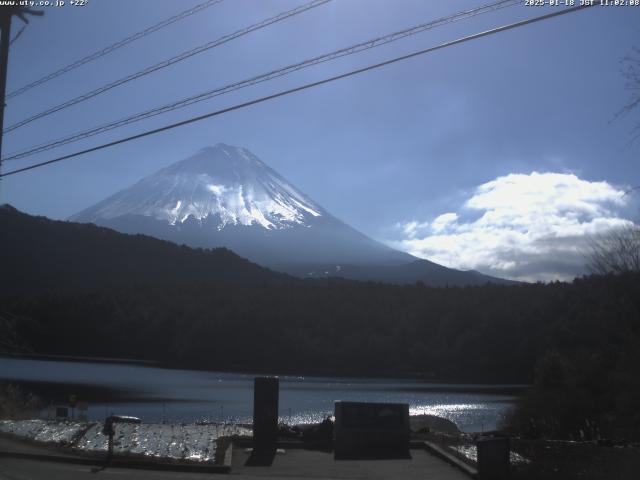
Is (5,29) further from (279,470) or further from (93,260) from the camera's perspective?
(93,260)

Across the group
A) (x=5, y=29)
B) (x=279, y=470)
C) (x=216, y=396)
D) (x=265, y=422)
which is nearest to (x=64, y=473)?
(x=279, y=470)

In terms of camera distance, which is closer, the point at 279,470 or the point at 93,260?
the point at 279,470

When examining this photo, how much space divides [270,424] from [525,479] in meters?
6.54

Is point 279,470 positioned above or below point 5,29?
below

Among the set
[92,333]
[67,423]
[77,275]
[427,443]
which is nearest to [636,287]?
[427,443]

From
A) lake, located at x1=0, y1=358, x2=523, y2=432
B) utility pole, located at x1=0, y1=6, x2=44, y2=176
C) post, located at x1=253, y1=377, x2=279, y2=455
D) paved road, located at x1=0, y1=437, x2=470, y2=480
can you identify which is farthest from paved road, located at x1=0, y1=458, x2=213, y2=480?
lake, located at x1=0, y1=358, x2=523, y2=432

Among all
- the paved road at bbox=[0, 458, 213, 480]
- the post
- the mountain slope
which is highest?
the mountain slope

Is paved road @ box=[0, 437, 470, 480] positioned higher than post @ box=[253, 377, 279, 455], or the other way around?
post @ box=[253, 377, 279, 455]

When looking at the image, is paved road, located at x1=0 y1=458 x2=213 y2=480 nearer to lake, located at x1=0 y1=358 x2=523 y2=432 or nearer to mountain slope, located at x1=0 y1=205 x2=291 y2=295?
lake, located at x1=0 y1=358 x2=523 y2=432

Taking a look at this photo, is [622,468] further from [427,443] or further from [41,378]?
[41,378]

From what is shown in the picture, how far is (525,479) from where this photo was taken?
1268 centimetres

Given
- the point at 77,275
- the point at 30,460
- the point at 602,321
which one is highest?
the point at 77,275

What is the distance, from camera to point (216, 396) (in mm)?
53781

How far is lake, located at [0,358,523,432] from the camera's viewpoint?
135ft
